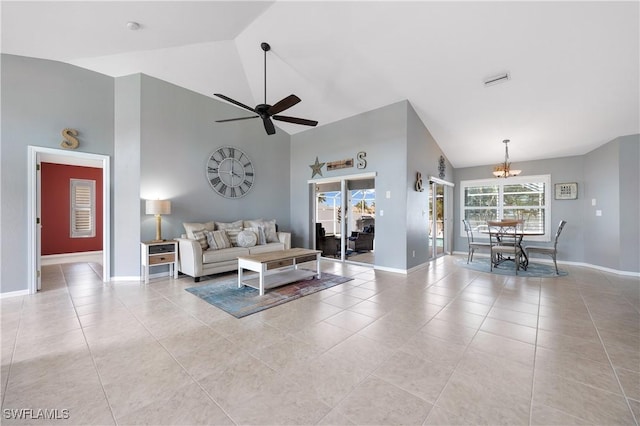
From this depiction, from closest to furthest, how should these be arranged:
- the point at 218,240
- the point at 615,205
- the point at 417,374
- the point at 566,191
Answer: the point at 417,374 < the point at 218,240 < the point at 615,205 < the point at 566,191

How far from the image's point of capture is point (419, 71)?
4277 millimetres

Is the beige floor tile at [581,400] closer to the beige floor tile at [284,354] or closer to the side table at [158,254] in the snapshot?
the beige floor tile at [284,354]

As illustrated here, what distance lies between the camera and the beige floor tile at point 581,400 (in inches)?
61.3

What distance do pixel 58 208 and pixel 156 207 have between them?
420 centimetres

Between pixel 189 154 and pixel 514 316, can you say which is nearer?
pixel 514 316

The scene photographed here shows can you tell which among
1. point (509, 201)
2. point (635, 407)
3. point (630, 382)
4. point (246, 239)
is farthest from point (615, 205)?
point (246, 239)

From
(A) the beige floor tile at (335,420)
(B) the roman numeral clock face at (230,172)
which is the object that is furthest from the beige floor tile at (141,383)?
(B) the roman numeral clock face at (230,172)

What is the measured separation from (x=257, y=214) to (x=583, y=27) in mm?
6015

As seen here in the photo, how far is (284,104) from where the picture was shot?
3.52 metres

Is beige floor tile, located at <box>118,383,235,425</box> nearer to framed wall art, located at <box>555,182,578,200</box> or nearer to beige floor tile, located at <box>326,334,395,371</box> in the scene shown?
beige floor tile, located at <box>326,334,395,371</box>

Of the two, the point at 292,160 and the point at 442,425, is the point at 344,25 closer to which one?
the point at 292,160

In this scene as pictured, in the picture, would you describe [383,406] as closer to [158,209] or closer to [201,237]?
[201,237]

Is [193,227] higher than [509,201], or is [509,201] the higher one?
[509,201]

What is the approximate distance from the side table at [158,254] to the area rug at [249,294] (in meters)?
0.90
